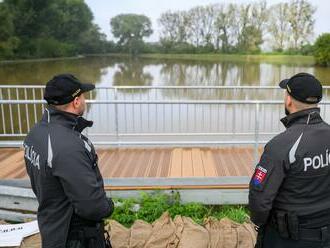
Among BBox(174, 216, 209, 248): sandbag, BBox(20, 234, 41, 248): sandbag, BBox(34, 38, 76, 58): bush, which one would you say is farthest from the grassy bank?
BBox(20, 234, 41, 248): sandbag

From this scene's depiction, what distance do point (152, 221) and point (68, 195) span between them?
2.53 m

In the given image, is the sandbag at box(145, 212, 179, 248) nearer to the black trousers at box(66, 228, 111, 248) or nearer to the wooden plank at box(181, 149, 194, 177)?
the wooden plank at box(181, 149, 194, 177)

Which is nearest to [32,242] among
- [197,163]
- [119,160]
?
[119,160]

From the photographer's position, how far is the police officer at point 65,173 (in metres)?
2.08

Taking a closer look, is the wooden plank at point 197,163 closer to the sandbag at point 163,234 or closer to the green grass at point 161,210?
the green grass at point 161,210

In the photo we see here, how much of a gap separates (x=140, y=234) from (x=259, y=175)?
6.92 ft

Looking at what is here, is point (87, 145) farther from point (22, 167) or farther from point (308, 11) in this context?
point (308, 11)

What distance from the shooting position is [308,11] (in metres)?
48.2

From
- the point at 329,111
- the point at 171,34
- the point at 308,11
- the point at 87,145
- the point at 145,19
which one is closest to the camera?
the point at 87,145

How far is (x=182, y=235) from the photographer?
392 cm

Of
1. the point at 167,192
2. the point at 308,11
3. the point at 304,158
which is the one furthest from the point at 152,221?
the point at 308,11

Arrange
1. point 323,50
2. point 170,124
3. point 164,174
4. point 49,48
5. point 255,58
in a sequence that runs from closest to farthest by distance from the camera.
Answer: point 164,174 → point 170,124 → point 323,50 → point 255,58 → point 49,48

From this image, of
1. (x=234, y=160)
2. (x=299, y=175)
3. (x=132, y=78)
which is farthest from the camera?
(x=132, y=78)

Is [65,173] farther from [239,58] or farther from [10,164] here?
[239,58]
